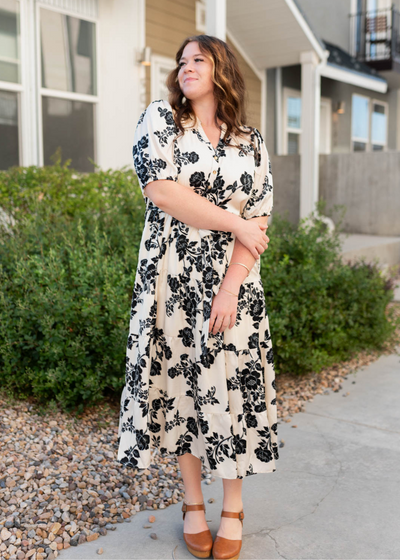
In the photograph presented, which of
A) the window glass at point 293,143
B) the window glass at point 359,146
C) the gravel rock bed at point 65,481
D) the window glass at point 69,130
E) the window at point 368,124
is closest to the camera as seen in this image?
the gravel rock bed at point 65,481

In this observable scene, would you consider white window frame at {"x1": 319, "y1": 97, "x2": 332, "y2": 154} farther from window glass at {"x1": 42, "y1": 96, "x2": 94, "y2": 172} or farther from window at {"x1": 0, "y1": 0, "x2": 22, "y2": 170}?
window at {"x1": 0, "y1": 0, "x2": 22, "y2": 170}

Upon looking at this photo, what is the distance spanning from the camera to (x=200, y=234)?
6.54 feet

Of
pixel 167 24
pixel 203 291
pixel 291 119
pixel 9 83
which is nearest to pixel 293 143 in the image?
pixel 291 119

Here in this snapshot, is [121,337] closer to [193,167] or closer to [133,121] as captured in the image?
[193,167]

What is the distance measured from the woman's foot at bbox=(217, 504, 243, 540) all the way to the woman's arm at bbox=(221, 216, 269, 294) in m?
0.84

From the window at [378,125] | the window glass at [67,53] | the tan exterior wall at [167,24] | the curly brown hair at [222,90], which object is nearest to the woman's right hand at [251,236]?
the curly brown hair at [222,90]

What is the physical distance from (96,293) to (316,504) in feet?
5.18

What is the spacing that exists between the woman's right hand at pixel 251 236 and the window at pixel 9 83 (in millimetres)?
4672

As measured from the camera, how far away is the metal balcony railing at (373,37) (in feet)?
40.4

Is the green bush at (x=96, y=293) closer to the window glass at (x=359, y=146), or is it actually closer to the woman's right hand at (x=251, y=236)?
the woman's right hand at (x=251, y=236)

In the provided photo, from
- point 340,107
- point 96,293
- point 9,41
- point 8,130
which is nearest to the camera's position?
point 96,293

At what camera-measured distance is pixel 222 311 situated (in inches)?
75.7

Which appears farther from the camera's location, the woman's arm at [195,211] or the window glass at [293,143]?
the window glass at [293,143]

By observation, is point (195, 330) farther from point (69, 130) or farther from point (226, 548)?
point (69, 130)
